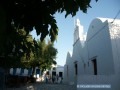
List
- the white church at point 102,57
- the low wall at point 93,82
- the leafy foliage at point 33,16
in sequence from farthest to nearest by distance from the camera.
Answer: the white church at point 102,57
the low wall at point 93,82
the leafy foliage at point 33,16

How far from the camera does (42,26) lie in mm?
2033

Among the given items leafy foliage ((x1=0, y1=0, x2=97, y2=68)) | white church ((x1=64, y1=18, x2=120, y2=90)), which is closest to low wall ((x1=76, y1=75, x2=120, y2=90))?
white church ((x1=64, y1=18, x2=120, y2=90))

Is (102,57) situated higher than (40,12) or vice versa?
(102,57)

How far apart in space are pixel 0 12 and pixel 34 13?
1.78 feet

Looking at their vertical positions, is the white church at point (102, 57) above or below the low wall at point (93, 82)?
above

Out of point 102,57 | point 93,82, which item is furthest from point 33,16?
point 102,57

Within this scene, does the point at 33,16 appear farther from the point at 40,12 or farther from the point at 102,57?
the point at 102,57

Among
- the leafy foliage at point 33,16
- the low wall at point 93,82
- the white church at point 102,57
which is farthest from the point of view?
the white church at point 102,57

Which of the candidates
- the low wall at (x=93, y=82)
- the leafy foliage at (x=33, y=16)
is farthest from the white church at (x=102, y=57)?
the leafy foliage at (x=33, y=16)

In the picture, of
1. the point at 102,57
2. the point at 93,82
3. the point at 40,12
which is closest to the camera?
the point at 40,12

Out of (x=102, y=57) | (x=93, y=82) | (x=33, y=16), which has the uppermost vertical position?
(x=102, y=57)

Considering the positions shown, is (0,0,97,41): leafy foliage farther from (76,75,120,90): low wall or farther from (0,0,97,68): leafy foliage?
(76,75,120,90): low wall

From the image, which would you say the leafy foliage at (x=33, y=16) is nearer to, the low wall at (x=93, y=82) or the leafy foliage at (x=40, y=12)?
the leafy foliage at (x=40, y=12)

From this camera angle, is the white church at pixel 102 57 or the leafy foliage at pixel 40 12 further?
the white church at pixel 102 57
